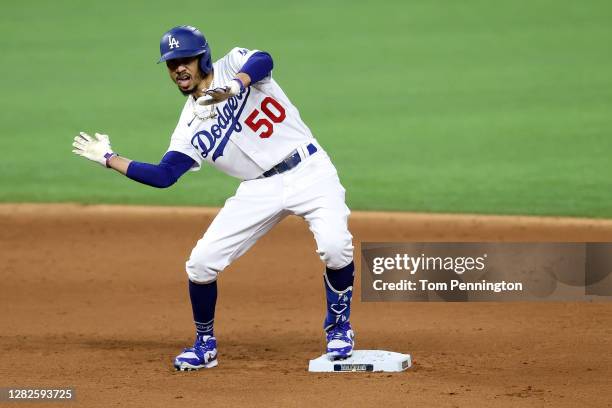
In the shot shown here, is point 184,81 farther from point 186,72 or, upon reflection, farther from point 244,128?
point 244,128

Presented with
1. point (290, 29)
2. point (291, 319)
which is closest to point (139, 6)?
point (290, 29)

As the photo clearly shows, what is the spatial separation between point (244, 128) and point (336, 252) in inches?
37.4

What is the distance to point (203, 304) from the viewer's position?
24.1ft

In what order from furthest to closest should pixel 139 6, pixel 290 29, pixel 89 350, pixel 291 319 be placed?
pixel 139 6, pixel 290 29, pixel 291 319, pixel 89 350

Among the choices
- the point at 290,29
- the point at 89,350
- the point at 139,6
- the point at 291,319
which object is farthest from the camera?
the point at 139,6

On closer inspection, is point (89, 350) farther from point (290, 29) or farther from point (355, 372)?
point (290, 29)

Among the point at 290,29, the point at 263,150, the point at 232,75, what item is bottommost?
the point at 263,150

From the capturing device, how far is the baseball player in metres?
7.12

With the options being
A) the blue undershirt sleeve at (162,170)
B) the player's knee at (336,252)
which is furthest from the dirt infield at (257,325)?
the blue undershirt sleeve at (162,170)

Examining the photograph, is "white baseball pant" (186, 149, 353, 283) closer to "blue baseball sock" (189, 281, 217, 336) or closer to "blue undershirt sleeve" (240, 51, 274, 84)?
"blue baseball sock" (189, 281, 217, 336)

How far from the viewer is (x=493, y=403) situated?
6328mm

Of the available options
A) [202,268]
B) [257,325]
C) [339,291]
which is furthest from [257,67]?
[257,325]

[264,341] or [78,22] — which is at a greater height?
[78,22]

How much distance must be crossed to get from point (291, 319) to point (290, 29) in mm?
15891
